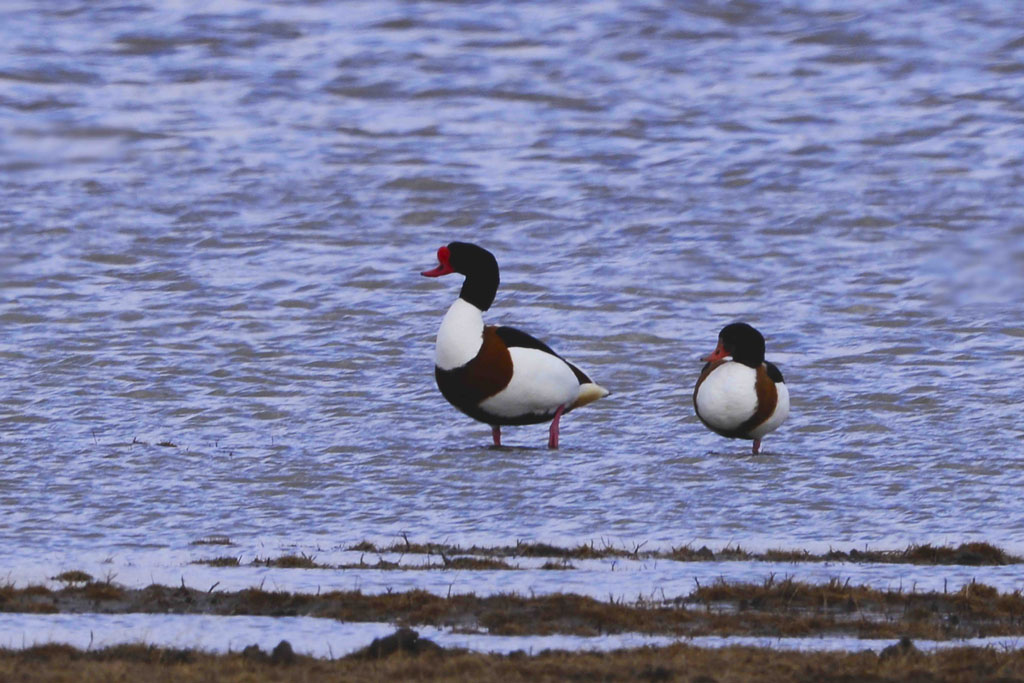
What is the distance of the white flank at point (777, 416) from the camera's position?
1270 centimetres

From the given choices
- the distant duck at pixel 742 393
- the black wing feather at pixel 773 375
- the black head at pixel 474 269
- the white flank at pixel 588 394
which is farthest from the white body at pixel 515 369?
the black wing feather at pixel 773 375

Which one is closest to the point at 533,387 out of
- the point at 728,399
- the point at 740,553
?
the point at 728,399

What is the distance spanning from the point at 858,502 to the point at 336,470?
3.43 m

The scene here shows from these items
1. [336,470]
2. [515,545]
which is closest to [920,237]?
[336,470]

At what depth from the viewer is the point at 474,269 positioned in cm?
1387

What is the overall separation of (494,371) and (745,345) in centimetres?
177

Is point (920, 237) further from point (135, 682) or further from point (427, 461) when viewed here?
point (135, 682)

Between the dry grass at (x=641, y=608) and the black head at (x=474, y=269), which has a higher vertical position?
the black head at (x=474, y=269)

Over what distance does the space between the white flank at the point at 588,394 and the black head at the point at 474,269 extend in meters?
0.96

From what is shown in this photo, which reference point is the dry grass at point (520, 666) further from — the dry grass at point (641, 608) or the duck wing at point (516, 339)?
the duck wing at point (516, 339)

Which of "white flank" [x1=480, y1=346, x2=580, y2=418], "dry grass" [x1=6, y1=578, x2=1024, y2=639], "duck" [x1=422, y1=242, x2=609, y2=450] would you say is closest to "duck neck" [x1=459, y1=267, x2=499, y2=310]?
"duck" [x1=422, y1=242, x2=609, y2=450]

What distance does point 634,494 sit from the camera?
36.7ft

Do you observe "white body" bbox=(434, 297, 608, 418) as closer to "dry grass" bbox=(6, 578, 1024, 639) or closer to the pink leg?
the pink leg

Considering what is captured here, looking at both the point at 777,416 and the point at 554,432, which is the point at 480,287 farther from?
the point at 777,416
